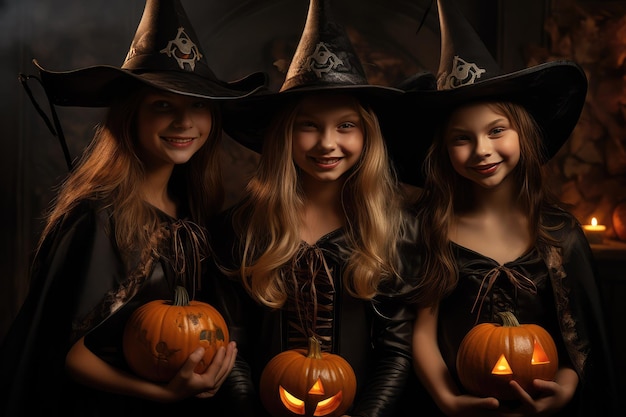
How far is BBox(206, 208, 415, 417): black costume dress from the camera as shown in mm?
2666

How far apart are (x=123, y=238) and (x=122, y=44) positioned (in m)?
1.81

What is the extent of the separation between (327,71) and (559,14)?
6.29 feet

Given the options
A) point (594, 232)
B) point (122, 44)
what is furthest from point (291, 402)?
point (122, 44)

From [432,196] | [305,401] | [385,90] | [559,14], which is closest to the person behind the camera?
[305,401]

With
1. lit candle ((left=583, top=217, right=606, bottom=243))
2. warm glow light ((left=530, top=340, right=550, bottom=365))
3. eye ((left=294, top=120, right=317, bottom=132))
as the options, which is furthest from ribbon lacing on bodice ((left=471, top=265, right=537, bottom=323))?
lit candle ((left=583, top=217, right=606, bottom=243))

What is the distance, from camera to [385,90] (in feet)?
8.63

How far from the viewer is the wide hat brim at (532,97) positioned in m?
2.58

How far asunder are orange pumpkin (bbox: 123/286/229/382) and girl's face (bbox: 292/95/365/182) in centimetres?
62

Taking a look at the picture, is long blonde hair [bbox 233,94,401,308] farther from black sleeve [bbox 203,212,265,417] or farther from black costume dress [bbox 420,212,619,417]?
black costume dress [bbox 420,212,619,417]

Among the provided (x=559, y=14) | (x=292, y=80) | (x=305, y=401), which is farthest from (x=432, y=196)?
(x=559, y=14)

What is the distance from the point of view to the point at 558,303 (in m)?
2.60

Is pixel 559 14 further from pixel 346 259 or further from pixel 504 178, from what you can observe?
pixel 346 259

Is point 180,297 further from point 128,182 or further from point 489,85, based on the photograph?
point 489,85

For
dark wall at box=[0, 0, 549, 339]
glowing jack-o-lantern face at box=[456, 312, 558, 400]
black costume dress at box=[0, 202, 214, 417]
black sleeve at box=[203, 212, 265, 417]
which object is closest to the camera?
glowing jack-o-lantern face at box=[456, 312, 558, 400]
